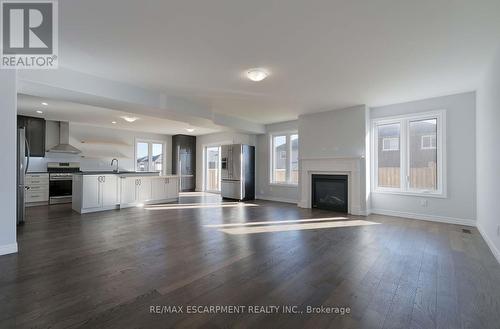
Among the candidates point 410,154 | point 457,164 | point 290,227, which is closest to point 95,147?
point 290,227

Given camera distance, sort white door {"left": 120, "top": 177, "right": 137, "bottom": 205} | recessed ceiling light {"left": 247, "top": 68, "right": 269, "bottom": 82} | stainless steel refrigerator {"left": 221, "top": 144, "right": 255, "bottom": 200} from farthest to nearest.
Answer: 1. stainless steel refrigerator {"left": 221, "top": 144, "right": 255, "bottom": 200}
2. white door {"left": 120, "top": 177, "right": 137, "bottom": 205}
3. recessed ceiling light {"left": 247, "top": 68, "right": 269, "bottom": 82}

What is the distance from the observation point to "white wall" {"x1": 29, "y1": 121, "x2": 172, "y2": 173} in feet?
23.3

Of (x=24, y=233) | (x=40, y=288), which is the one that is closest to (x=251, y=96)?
(x=40, y=288)

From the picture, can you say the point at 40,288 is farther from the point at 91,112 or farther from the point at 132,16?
the point at 91,112

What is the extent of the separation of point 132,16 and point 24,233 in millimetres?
3846

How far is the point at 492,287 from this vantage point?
85.2 inches

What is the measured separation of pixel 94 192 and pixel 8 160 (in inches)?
113

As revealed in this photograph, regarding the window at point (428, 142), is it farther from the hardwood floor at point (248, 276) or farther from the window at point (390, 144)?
the hardwood floor at point (248, 276)

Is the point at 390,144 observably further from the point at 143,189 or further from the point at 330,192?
the point at 143,189

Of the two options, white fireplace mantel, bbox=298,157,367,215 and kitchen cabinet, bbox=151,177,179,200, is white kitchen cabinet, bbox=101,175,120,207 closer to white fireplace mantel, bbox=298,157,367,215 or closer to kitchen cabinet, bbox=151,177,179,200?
kitchen cabinet, bbox=151,177,179,200

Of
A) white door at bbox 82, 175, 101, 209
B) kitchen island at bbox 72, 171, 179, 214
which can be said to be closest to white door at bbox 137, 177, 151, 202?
kitchen island at bbox 72, 171, 179, 214

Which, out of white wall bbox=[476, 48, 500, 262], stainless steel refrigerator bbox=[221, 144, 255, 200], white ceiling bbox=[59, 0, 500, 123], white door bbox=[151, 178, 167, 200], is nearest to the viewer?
white ceiling bbox=[59, 0, 500, 123]

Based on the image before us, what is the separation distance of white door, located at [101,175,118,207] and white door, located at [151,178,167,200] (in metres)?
1.08

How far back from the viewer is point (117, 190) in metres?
6.04
